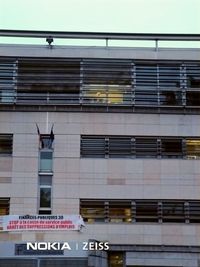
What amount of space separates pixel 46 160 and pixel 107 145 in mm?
3213

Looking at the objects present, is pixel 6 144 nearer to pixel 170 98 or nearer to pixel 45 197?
pixel 45 197

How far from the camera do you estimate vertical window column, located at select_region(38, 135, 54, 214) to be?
106 ft

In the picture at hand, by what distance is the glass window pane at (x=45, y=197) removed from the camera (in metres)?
32.2

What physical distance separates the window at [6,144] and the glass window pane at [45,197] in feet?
8.79

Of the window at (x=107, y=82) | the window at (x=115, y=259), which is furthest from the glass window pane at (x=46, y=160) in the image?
the window at (x=115, y=259)

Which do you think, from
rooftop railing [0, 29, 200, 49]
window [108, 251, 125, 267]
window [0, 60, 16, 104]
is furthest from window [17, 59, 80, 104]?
window [108, 251, 125, 267]

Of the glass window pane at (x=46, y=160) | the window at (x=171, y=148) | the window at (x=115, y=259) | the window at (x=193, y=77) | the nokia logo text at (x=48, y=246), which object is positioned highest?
the window at (x=193, y=77)

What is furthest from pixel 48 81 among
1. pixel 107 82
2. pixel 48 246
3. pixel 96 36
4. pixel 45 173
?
pixel 48 246

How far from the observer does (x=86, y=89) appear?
33.9m

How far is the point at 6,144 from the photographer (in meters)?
33.2

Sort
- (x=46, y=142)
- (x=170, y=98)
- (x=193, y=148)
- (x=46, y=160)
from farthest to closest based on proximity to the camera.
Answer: (x=170, y=98) < (x=193, y=148) < (x=46, y=142) < (x=46, y=160)

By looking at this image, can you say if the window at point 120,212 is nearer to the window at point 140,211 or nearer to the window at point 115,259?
the window at point 140,211

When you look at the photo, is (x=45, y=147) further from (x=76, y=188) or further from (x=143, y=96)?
(x=143, y=96)

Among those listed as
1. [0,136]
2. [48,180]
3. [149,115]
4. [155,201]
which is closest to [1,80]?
[0,136]
